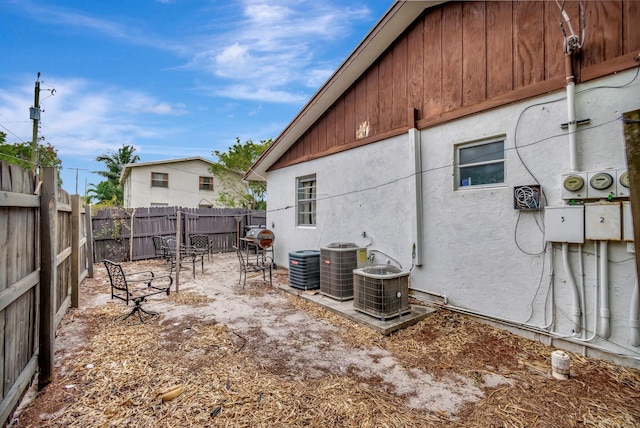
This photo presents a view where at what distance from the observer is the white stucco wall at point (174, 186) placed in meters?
18.4

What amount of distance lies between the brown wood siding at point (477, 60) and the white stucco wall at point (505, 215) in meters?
0.21

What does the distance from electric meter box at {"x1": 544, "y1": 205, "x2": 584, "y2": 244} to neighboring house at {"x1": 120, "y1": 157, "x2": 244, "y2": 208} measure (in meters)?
18.0

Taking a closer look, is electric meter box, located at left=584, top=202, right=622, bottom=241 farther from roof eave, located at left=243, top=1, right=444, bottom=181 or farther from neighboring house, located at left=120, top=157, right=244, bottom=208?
neighboring house, located at left=120, top=157, right=244, bottom=208

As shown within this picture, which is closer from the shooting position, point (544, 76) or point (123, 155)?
point (544, 76)

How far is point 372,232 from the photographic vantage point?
5.71 m

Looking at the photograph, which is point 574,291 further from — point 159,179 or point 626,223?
point 159,179

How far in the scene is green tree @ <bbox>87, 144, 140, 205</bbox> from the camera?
26406mm


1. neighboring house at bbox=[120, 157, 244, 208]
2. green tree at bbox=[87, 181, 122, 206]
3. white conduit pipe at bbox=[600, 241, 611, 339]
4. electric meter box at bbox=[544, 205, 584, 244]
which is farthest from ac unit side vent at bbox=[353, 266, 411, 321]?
green tree at bbox=[87, 181, 122, 206]

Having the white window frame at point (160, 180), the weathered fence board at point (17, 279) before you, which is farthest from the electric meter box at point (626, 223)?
the white window frame at point (160, 180)

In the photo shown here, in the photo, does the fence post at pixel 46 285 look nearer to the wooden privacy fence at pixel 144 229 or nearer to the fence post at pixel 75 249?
the fence post at pixel 75 249

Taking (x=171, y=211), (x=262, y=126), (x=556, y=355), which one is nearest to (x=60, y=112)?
(x=171, y=211)

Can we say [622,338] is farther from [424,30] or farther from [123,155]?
[123,155]

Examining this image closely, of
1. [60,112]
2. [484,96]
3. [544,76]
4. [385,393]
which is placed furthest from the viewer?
[60,112]

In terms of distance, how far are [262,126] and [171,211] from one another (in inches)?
448
